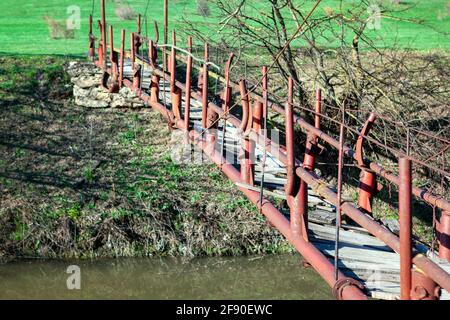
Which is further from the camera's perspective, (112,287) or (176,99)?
(112,287)

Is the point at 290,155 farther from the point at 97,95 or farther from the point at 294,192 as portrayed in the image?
the point at 97,95

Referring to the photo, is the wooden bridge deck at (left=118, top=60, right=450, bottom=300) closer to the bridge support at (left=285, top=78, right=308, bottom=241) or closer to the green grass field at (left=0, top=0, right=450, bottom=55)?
the bridge support at (left=285, top=78, right=308, bottom=241)

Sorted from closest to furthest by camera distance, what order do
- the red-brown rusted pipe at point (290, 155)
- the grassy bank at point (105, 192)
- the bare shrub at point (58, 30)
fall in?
the red-brown rusted pipe at point (290, 155), the grassy bank at point (105, 192), the bare shrub at point (58, 30)

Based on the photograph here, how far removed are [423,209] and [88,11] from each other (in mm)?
10638

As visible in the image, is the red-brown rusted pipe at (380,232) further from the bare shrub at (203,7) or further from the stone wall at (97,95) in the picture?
the stone wall at (97,95)

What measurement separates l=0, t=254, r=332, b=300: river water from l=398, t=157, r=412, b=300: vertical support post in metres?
6.02

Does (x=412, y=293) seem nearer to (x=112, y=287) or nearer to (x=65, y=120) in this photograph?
(x=112, y=287)

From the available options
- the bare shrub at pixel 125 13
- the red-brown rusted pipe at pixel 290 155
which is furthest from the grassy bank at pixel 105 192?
the red-brown rusted pipe at pixel 290 155

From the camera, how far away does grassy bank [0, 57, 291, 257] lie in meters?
10.7

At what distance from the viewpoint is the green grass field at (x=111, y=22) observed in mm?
15211

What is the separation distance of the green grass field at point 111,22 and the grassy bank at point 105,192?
7.14 feet

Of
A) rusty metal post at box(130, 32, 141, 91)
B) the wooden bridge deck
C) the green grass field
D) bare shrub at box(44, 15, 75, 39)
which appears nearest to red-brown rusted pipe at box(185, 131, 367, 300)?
the wooden bridge deck
